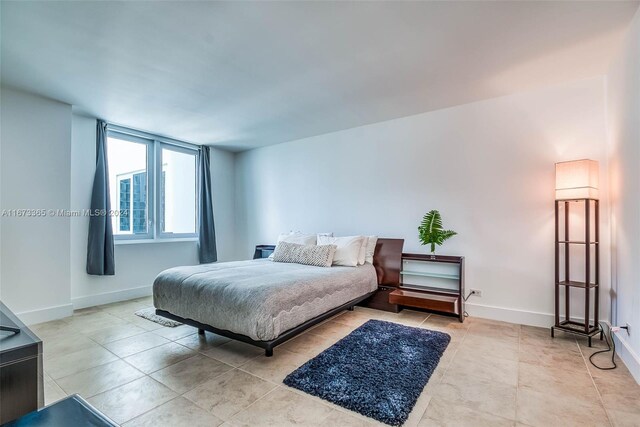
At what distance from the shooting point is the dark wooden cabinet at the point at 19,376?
824 mm

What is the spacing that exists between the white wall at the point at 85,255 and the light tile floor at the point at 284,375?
967mm

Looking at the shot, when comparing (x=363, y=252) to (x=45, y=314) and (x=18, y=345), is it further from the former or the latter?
(x=45, y=314)

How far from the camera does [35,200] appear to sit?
11.3 feet

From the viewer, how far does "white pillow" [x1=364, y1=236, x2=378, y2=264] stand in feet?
13.3

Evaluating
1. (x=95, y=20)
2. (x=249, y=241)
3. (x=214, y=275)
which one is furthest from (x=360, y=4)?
(x=249, y=241)

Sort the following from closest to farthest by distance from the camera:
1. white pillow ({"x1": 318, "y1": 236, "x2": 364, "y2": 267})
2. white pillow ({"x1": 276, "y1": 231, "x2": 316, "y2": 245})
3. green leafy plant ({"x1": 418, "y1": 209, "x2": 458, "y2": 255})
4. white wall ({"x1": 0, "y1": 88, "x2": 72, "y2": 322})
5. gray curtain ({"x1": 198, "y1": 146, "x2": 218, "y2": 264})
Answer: white wall ({"x1": 0, "y1": 88, "x2": 72, "y2": 322})
green leafy plant ({"x1": 418, "y1": 209, "x2": 458, "y2": 255})
white pillow ({"x1": 318, "y1": 236, "x2": 364, "y2": 267})
white pillow ({"x1": 276, "y1": 231, "x2": 316, "y2": 245})
gray curtain ({"x1": 198, "y1": 146, "x2": 218, "y2": 264})

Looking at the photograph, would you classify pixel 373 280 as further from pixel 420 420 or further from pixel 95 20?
pixel 95 20

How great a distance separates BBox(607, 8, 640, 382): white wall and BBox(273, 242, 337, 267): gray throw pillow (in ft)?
8.69

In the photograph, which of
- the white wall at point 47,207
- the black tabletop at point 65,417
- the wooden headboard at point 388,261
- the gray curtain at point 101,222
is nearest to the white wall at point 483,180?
the wooden headboard at point 388,261

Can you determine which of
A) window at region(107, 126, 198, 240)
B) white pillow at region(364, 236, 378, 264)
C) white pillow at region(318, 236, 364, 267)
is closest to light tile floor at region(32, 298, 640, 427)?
white pillow at region(318, 236, 364, 267)

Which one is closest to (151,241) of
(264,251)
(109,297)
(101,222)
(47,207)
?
(101,222)

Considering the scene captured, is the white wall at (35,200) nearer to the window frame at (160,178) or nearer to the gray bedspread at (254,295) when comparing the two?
the window frame at (160,178)

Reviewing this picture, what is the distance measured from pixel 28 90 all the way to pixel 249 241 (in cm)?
371

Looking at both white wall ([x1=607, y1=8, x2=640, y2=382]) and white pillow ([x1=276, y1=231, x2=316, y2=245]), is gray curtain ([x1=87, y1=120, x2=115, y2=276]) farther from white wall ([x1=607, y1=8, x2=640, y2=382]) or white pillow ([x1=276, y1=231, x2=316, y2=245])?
white wall ([x1=607, y1=8, x2=640, y2=382])
